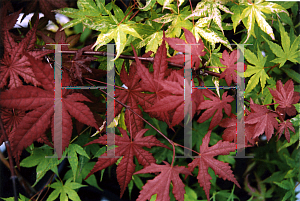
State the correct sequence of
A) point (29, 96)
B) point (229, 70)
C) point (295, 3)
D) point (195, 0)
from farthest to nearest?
point (295, 3) < point (195, 0) < point (229, 70) < point (29, 96)

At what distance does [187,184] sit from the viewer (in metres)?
1.02

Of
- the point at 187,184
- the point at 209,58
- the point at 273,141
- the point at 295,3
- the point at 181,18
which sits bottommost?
the point at 187,184

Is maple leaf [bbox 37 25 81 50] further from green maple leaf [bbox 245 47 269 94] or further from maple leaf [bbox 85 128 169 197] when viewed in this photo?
green maple leaf [bbox 245 47 269 94]

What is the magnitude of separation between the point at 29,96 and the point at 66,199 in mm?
574

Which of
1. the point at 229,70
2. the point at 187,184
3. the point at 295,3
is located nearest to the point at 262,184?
the point at 187,184

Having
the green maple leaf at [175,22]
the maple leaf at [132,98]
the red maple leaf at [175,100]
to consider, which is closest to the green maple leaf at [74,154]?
the maple leaf at [132,98]

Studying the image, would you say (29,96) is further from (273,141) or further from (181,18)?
(273,141)

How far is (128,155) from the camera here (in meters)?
0.59

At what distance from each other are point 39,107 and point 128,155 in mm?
272

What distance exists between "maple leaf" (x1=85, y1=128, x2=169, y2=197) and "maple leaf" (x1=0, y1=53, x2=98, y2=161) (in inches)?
3.9

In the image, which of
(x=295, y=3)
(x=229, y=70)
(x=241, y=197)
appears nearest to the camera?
(x=229, y=70)

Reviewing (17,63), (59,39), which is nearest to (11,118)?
(17,63)

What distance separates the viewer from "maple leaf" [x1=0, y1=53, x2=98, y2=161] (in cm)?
48

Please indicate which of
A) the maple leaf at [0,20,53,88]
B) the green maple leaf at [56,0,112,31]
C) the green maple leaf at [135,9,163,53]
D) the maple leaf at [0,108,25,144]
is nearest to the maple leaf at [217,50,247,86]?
the green maple leaf at [135,9,163,53]
